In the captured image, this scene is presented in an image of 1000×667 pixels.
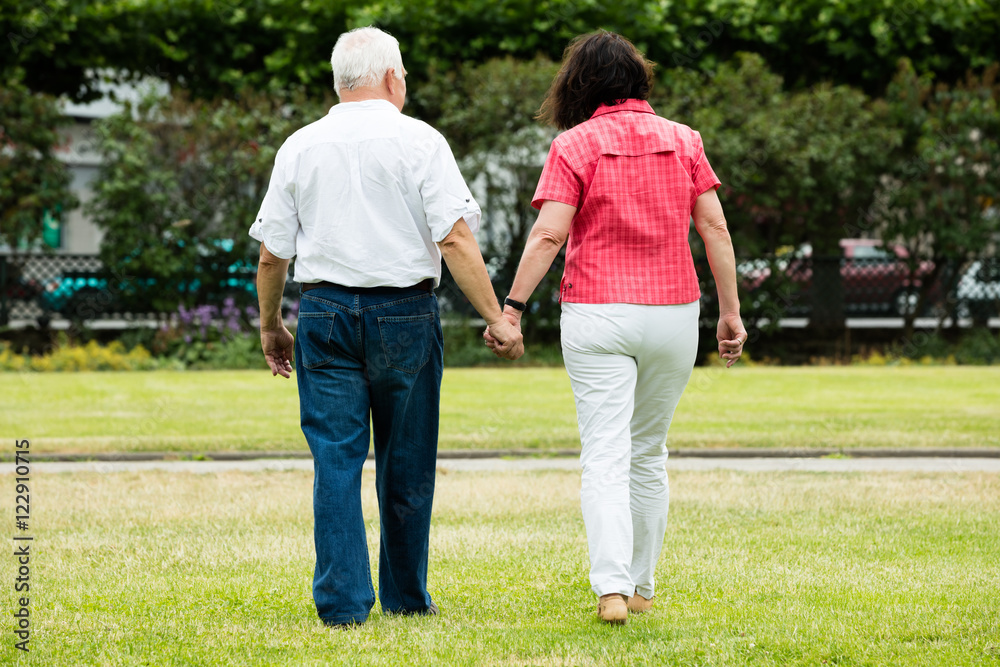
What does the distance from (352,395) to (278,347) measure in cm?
50

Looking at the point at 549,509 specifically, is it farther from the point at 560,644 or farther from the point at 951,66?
the point at 951,66

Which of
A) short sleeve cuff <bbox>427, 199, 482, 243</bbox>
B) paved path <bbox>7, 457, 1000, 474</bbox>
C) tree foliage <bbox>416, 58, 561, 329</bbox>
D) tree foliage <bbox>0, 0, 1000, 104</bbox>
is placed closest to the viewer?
short sleeve cuff <bbox>427, 199, 482, 243</bbox>

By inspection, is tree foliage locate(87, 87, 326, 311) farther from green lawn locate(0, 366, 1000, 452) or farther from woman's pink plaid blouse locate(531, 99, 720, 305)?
woman's pink plaid blouse locate(531, 99, 720, 305)

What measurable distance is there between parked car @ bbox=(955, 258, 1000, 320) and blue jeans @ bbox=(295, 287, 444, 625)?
45.4ft

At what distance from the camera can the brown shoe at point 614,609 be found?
11.2ft

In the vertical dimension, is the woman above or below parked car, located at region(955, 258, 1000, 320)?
above

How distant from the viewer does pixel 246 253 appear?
14.6m

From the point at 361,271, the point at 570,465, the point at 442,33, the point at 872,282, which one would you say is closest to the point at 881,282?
the point at 872,282

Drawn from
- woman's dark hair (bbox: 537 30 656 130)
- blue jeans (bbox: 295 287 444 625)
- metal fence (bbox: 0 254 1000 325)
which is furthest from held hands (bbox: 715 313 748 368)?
metal fence (bbox: 0 254 1000 325)

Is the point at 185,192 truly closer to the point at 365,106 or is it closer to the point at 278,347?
the point at 278,347

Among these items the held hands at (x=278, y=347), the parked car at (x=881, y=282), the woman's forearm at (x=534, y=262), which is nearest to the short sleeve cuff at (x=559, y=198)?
the woman's forearm at (x=534, y=262)

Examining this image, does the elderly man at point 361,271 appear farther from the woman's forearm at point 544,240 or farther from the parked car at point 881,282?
the parked car at point 881,282

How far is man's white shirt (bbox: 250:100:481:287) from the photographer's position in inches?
132

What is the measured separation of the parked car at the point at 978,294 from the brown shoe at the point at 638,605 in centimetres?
1335
